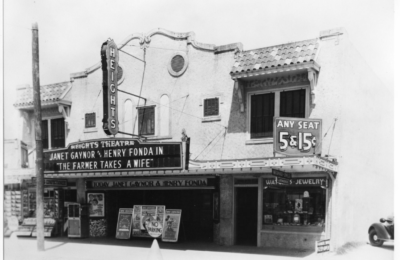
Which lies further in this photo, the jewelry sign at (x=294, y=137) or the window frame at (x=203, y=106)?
the window frame at (x=203, y=106)

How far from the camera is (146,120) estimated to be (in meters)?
16.7

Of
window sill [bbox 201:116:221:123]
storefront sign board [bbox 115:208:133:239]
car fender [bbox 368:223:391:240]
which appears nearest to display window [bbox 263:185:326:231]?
car fender [bbox 368:223:391:240]

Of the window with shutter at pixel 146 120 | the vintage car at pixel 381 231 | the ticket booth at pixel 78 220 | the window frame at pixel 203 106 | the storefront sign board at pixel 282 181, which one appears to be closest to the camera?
the vintage car at pixel 381 231

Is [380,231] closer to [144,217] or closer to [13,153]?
[144,217]

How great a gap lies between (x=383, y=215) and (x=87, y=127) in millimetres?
11349

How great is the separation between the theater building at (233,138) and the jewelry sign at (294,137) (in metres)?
0.03

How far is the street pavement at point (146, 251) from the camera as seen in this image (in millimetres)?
12695

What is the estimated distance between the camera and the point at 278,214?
14352mm

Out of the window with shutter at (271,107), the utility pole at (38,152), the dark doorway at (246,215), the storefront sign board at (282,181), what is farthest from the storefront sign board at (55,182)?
the storefront sign board at (282,181)

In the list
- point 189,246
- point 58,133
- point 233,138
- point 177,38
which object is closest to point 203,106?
point 233,138

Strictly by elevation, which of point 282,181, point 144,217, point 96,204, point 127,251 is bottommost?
point 127,251

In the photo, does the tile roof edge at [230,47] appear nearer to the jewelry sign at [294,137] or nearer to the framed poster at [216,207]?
the jewelry sign at [294,137]

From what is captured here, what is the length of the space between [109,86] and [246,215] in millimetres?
6288

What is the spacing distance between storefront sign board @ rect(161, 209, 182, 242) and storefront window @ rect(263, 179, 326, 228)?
10.2 feet
